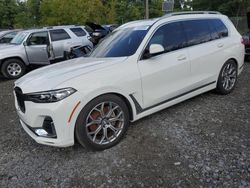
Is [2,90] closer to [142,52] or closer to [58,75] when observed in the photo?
[58,75]

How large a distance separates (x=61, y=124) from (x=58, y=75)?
28.0 inches

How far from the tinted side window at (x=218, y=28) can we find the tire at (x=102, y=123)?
8.86ft

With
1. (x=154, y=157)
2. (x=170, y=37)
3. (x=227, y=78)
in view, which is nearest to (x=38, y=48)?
(x=170, y=37)

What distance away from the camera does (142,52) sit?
3.77m

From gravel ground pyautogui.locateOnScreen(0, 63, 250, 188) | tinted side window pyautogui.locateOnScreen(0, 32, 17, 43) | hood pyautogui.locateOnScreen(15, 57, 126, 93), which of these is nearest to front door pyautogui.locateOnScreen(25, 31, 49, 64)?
tinted side window pyautogui.locateOnScreen(0, 32, 17, 43)

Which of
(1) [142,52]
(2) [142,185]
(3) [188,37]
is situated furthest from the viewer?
(3) [188,37]

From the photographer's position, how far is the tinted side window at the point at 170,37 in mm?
4035

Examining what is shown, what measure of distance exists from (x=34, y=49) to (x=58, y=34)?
3.84 feet

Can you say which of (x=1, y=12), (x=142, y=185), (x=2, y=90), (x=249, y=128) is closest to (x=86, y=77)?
(x=142, y=185)

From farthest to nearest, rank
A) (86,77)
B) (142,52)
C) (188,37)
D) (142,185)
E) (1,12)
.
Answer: (1,12)
(188,37)
(142,52)
(86,77)
(142,185)

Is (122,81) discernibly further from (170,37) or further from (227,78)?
(227,78)

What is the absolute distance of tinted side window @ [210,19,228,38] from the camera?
5.00 m

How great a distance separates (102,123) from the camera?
136 inches

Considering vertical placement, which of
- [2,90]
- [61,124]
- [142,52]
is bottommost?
[2,90]
